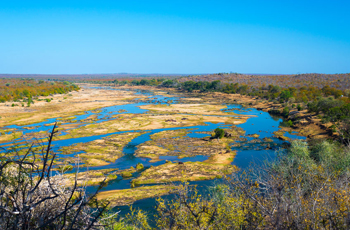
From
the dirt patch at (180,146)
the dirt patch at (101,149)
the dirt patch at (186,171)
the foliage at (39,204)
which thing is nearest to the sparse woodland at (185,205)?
the foliage at (39,204)

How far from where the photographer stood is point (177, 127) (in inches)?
2311

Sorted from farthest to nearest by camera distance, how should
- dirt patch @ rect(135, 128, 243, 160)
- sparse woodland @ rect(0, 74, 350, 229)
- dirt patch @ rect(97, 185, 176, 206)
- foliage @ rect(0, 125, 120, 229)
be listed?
dirt patch @ rect(135, 128, 243, 160)
dirt patch @ rect(97, 185, 176, 206)
sparse woodland @ rect(0, 74, 350, 229)
foliage @ rect(0, 125, 120, 229)

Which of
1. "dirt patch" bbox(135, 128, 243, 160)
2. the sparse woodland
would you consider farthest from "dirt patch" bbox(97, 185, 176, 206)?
"dirt patch" bbox(135, 128, 243, 160)

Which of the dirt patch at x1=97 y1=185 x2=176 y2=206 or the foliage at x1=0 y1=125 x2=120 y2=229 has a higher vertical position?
the foliage at x1=0 y1=125 x2=120 y2=229

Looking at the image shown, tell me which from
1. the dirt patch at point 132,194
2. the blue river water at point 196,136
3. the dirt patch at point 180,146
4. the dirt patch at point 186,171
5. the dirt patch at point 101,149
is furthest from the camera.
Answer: the dirt patch at point 180,146

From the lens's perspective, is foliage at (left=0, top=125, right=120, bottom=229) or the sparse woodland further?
the sparse woodland

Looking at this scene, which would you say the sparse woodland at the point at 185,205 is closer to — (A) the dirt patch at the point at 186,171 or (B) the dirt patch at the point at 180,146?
(A) the dirt patch at the point at 186,171

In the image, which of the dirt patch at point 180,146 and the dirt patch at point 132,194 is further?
the dirt patch at point 180,146

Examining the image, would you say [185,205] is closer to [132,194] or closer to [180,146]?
[132,194]

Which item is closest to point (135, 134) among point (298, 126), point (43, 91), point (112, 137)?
point (112, 137)

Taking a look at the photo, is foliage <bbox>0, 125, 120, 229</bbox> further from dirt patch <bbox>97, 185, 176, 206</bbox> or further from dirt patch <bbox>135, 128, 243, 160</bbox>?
dirt patch <bbox>135, 128, 243, 160</bbox>

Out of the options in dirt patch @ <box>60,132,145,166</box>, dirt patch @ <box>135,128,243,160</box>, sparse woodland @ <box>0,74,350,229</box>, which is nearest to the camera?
sparse woodland @ <box>0,74,350,229</box>

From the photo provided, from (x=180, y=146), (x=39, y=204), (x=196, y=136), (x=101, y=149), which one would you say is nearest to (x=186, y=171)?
(x=180, y=146)

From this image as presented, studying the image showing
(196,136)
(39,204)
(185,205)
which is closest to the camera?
(39,204)
